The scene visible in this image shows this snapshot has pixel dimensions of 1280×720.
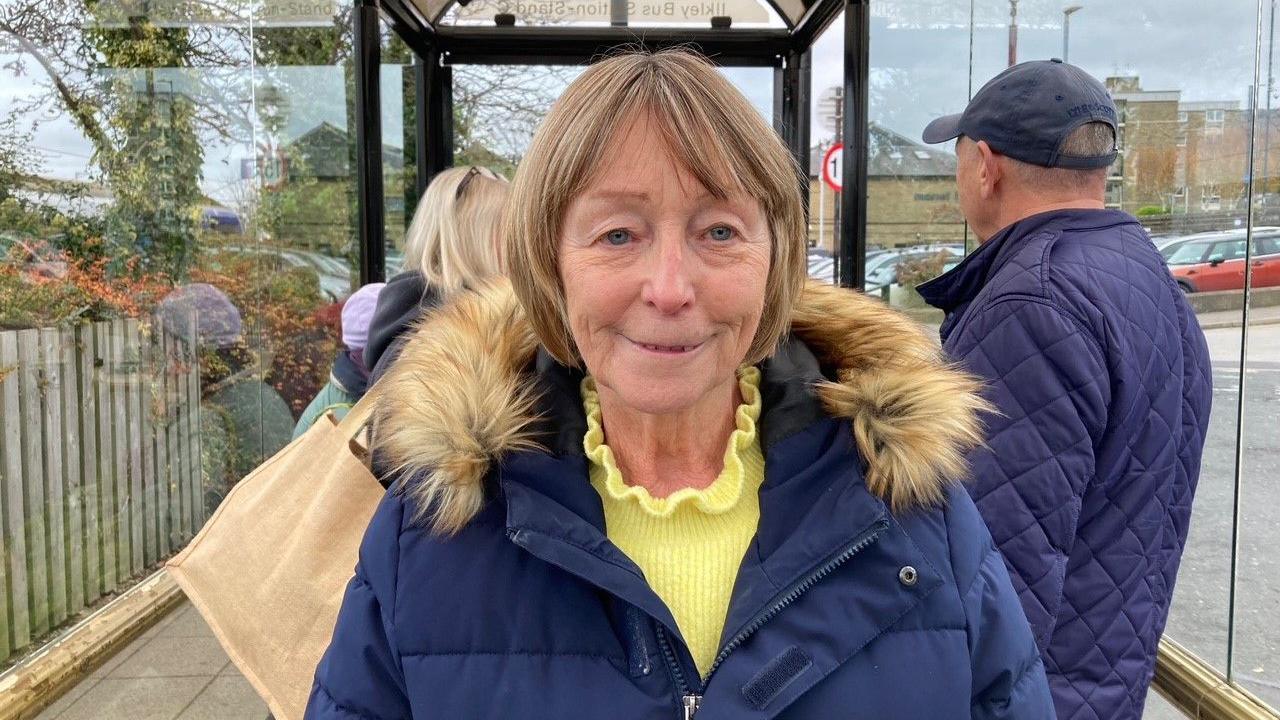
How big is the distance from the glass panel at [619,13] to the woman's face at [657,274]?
4.39m

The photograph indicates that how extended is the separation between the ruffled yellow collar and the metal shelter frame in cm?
346

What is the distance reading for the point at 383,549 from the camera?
1264 millimetres

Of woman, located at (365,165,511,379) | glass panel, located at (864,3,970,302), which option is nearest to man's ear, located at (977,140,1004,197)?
woman, located at (365,165,511,379)

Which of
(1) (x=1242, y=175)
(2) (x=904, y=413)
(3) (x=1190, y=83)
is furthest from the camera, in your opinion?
(3) (x=1190, y=83)

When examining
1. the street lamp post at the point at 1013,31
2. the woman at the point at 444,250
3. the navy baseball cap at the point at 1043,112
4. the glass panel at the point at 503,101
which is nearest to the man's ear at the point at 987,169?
the navy baseball cap at the point at 1043,112

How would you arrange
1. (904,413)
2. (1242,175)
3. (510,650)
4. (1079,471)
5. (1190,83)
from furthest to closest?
(1190,83) → (1242,175) → (1079,471) → (904,413) → (510,650)

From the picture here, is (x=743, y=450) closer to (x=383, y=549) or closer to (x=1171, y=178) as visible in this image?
(x=383, y=549)

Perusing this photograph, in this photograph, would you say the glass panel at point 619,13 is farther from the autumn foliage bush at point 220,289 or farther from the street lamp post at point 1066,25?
the street lamp post at point 1066,25

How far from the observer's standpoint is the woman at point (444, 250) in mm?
2900

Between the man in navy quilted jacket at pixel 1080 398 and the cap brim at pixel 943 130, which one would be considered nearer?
the man in navy quilted jacket at pixel 1080 398

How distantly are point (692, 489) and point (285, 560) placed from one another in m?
1.00

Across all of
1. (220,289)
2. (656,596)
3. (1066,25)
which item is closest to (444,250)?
(220,289)

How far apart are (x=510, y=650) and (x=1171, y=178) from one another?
2976 millimetres

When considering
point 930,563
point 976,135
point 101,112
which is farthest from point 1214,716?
point 101,112
